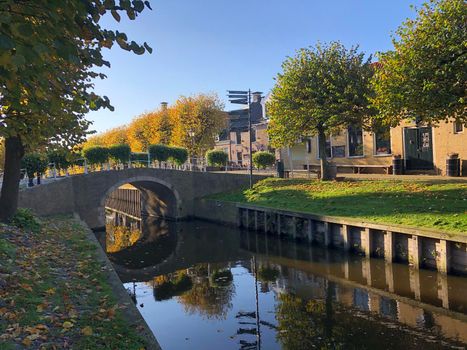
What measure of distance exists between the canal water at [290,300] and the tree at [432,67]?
232 inches

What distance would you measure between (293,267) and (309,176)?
14.7m

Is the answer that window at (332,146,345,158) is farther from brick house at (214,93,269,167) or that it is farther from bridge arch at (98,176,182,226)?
brick house at (214,93,269,167)

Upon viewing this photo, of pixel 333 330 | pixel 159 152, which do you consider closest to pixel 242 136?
pixel 159 152

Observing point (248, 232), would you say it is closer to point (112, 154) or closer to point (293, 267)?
point (293, 267)

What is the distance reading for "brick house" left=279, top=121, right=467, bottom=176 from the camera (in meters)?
25.7

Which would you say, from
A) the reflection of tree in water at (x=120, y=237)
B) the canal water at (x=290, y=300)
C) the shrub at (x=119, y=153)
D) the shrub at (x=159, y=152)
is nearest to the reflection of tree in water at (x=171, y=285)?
the canal water at (x=290, y=300)

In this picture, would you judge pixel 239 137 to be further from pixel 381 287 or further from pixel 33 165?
pixel 381 287

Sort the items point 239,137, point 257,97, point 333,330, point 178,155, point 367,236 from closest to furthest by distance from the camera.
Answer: point 333,330
point 367,236
point 178,155
point 239,137
point 257,97

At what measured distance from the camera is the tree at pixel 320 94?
2378 cm

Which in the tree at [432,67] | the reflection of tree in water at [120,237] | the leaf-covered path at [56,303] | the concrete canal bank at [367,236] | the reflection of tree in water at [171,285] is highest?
the tree at [432,67]

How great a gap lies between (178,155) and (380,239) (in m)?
25.0

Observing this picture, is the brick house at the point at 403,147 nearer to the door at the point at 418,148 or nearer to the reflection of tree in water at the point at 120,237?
the door at the point at 418,148

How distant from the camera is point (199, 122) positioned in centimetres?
5091

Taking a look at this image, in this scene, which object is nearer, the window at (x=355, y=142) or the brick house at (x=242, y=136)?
the window at (x=355, y=142)
